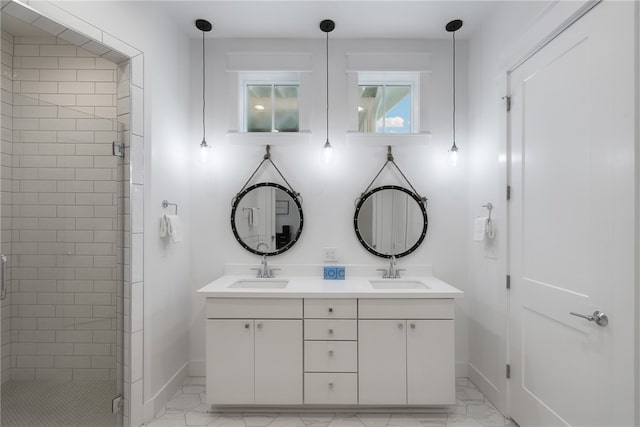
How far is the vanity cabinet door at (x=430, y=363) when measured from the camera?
7.02 feet

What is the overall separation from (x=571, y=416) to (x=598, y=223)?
990 millimetres

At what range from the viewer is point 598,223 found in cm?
146

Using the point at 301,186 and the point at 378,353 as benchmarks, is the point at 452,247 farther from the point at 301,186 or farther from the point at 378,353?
the point at 301,186

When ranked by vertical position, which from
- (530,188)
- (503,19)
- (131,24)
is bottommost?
(530,188)

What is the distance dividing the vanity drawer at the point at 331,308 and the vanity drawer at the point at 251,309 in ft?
0.22

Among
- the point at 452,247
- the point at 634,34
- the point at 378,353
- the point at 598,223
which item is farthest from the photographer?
the point at 452,247

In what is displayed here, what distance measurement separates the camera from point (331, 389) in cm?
215

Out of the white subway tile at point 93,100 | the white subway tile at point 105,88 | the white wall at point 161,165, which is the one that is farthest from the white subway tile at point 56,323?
the white subway tile at point 105,88

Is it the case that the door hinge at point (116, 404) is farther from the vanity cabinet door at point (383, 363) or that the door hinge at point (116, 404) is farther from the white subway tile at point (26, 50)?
the white subway tile at point (26, 50)

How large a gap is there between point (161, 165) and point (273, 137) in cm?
91

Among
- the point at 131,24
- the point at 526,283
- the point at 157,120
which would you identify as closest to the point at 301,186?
the point at 157,120

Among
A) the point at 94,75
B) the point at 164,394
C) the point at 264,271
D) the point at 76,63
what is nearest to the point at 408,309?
the point at 264,271

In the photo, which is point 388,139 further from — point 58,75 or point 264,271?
point 58,75

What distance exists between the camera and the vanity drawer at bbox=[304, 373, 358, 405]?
7.04ft
